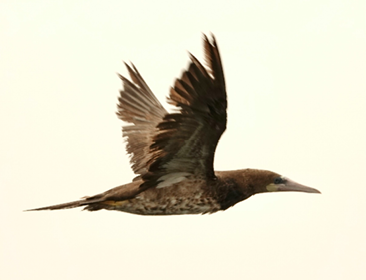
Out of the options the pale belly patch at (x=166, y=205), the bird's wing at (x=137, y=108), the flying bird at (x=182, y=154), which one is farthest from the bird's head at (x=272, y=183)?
the bird's wing at (x=137, y=108)

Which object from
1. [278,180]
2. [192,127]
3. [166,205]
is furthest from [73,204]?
[278,180]

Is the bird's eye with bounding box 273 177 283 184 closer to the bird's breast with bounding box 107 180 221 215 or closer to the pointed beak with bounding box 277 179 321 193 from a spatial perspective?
the pointed beak with bounding box 277 179 321 193

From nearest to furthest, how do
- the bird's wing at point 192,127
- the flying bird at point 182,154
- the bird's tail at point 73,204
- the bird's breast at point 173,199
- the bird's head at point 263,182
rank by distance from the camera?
1. the bird's wing at point 192,127
2. the flying bird at point 182,154
3. the bird's tail at point 73,204
4. the bird's breast at point 173,199
5. the bird's head at point 263,182

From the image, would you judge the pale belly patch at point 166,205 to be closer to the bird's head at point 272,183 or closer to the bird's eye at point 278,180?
the bird's head at point 272,183

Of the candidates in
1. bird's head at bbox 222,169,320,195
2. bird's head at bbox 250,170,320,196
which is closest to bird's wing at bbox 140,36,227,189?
bird's head at bbox 222,169,320,195

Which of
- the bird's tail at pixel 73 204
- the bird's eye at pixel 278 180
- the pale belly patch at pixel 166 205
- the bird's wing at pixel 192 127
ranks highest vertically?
the bird's wing at pixel 192 127

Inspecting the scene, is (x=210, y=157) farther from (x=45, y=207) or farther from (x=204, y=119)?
(x=45, y=207)

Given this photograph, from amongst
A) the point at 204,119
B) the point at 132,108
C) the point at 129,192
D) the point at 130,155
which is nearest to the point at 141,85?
the point at 132,108
